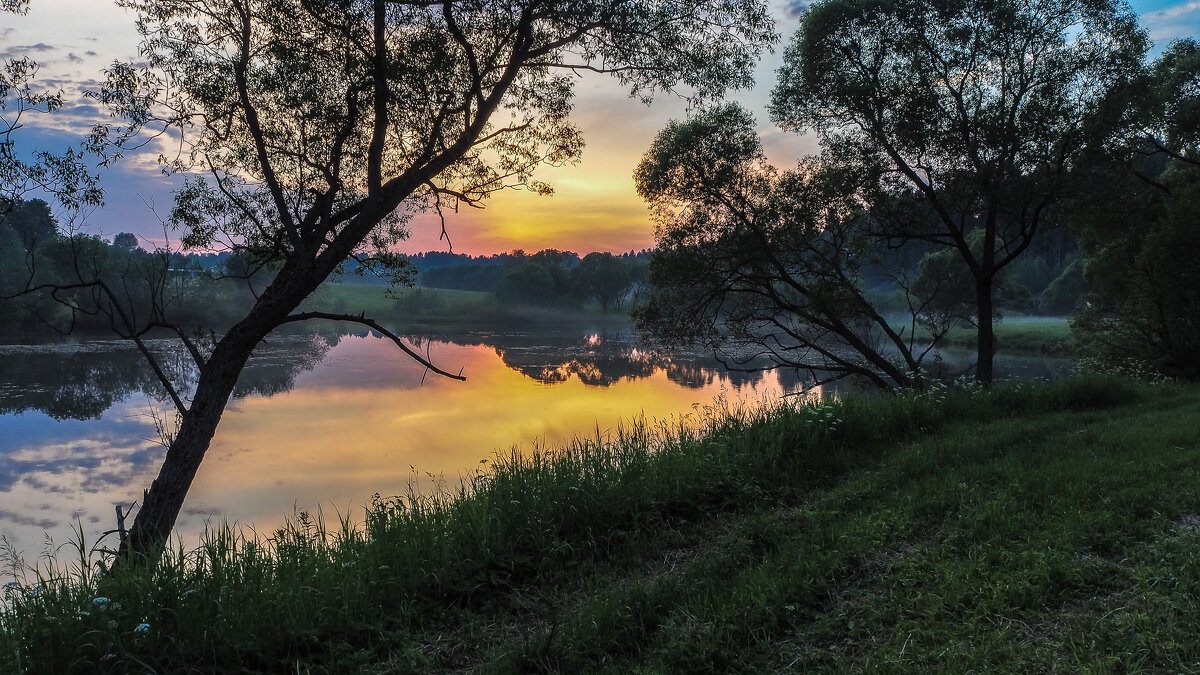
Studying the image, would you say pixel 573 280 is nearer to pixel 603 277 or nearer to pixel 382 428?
pixel 603 277

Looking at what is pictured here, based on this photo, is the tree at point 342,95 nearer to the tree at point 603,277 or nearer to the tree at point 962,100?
the tree at point 962,100

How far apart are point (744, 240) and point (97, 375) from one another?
31.5 metres

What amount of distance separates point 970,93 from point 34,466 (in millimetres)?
25265

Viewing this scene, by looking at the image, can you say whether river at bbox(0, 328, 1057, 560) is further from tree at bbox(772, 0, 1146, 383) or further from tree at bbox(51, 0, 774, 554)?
tree at bbox(772, 0, 1146, 383)

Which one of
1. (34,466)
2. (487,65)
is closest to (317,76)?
(487,65)

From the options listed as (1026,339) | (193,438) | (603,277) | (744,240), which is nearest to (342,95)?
(193,438)

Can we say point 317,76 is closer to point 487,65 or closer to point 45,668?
point 487,65

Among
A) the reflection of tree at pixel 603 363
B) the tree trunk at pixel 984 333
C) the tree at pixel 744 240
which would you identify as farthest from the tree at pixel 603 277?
the tree trunk at pixel 984 333

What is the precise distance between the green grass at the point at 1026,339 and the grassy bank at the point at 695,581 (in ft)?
119

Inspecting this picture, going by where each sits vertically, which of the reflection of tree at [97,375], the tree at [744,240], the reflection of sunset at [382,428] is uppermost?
the tree at [744,240]

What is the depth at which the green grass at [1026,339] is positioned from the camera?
38.2 meters

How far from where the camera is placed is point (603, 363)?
36906mm

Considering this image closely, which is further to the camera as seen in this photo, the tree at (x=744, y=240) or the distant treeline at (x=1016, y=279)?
the distant treeline at (x=1016, y=279)

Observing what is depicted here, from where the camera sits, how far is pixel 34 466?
1502cm
